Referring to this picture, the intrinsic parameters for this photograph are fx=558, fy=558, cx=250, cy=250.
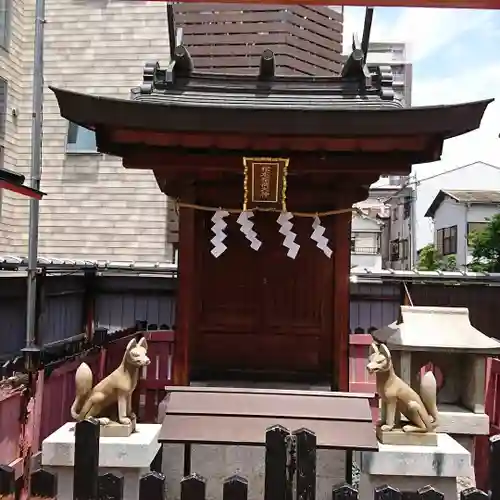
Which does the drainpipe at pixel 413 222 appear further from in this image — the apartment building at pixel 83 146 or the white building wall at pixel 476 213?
the apartment building at pixel 83 146

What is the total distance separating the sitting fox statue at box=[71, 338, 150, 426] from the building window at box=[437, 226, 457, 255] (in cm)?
3077

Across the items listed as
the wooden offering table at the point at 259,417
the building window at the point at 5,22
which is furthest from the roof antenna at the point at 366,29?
the building window at the point at 5,22

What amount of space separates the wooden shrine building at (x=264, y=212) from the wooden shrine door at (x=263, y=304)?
0.5 inches

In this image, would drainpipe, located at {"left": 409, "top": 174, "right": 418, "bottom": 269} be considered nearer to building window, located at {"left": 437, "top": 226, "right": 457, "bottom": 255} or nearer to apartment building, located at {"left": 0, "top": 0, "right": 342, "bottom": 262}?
building window, located at {"left": 437, "top": 226, "right": 457, "bottom": 255}

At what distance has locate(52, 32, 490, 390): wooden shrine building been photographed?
645 cm

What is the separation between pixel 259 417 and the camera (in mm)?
5371

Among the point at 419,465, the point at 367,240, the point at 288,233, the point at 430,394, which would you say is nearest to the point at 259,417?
the point at 419,465

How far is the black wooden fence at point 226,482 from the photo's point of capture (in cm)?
301

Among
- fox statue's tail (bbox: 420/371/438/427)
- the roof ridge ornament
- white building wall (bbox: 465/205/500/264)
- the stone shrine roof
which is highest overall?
white building wall (bbox: 465/205/500/264)

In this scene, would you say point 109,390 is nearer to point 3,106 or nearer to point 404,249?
point 3,106

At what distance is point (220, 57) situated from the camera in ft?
34.5

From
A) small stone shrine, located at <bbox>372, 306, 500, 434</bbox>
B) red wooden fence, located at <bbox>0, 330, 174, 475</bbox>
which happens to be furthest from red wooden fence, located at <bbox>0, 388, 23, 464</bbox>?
small stone shrine, located at <bbox>372, 306, 500, 434</bbox>

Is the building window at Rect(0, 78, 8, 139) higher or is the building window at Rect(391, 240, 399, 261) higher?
the building window at Rect(0, 78, 8, 139)

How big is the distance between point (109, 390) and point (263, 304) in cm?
227
